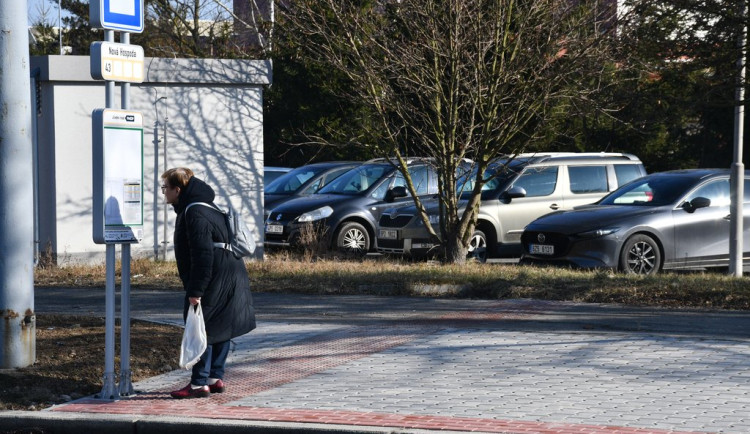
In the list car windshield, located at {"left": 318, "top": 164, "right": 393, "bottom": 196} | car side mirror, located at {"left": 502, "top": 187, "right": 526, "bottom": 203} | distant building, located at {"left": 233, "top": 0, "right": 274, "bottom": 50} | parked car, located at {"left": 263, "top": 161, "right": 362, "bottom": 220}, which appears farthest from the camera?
distant building, located at {"left": 233, "top": 0, "right": 274, "bottom": 50}

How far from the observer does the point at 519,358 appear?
28.6 ft

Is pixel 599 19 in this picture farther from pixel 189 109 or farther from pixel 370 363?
pixel 370 363

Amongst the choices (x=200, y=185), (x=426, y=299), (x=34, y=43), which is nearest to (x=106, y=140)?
(x=200, y=185)

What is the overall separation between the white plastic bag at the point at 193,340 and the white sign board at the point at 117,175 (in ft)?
2.49

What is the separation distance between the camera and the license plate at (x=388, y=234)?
17.2 meters

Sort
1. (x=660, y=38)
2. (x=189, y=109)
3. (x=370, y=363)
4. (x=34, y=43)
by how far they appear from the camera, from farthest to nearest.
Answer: (x=34, y=43), (x=189, y=109), (x=660, y=38), (x=370, y=363)

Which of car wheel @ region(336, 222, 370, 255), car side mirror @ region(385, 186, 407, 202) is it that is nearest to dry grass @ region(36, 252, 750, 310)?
car wheel @ region(336, 222, 370, 255)

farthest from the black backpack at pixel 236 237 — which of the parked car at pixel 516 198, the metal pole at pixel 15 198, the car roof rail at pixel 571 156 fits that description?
the car roof rail at pixel 571 156

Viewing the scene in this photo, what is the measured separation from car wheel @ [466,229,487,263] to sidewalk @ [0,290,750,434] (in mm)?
5804

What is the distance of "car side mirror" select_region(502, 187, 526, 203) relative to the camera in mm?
17625

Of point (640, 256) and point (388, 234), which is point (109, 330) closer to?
point (640, 256)

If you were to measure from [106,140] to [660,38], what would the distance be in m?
6.96

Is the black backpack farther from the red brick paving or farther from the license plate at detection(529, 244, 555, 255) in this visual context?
the license plate at detection(529, 244, 555, 255)

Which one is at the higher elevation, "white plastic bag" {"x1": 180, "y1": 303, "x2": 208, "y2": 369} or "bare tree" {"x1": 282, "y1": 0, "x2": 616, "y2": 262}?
"bare tree" {"x1": 282, "y1": 0, "x2": 616, "y2": 262}
